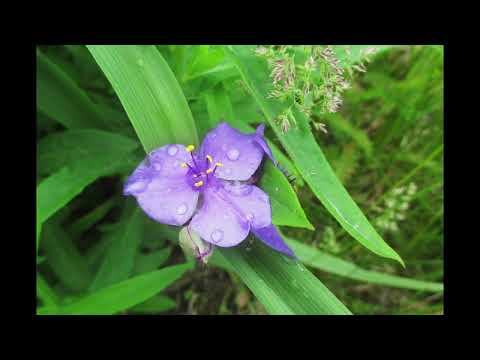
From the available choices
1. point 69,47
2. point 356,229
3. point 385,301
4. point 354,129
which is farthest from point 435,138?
point 69,47

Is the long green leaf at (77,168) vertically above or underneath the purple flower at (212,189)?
above

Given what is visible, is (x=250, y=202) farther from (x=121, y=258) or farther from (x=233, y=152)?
(x=121, y=258)

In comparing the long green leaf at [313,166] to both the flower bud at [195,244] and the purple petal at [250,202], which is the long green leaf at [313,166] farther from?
the flower bud at [195,244]

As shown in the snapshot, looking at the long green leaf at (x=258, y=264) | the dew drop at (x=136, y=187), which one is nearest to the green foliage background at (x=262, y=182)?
the long green leaf at (x=258, y=264)

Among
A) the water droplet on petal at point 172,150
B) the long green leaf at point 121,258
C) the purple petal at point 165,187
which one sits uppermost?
the water droplet on petal at point 172,150

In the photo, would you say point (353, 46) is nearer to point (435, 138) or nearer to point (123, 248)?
point (435, 138)

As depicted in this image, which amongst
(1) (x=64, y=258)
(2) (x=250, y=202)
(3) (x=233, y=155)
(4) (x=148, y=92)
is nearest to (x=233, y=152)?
(3) (x=233, y=155)
